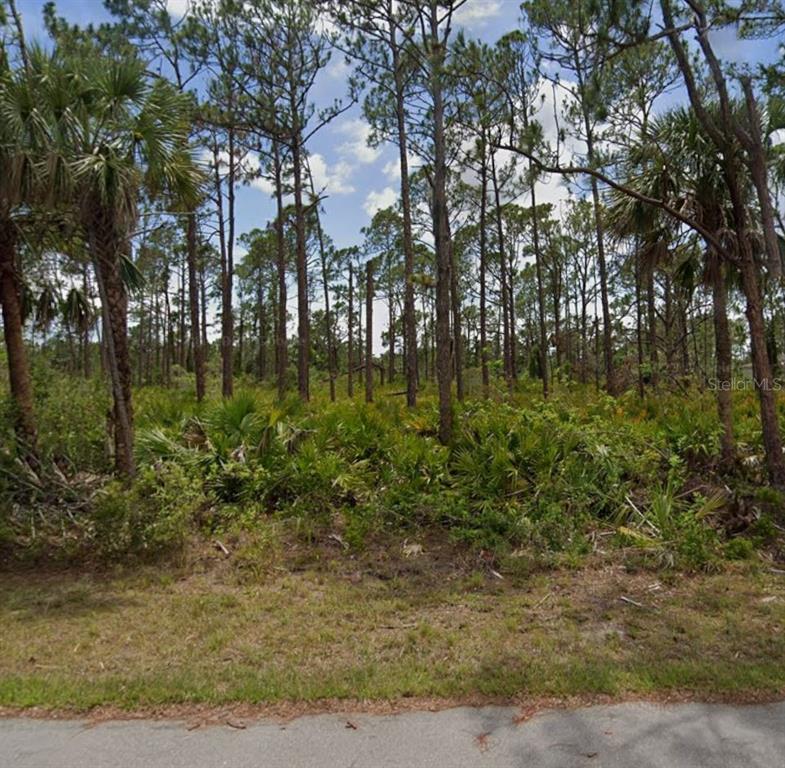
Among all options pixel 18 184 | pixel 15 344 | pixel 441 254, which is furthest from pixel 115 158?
pixel 441 254

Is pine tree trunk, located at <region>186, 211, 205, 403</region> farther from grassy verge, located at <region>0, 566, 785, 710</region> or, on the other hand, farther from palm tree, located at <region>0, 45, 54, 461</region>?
grassy verge, located at <region>0, 566, 785, 710</region>

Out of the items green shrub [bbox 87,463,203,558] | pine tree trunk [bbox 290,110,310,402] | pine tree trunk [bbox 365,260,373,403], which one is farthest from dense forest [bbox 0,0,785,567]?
pine tree trunk [bbox 365,260,373,403]

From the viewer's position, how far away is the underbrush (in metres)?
6.25

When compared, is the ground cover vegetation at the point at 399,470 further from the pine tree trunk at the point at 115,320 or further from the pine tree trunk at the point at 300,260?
the pine tree trunk at the point at 300,260

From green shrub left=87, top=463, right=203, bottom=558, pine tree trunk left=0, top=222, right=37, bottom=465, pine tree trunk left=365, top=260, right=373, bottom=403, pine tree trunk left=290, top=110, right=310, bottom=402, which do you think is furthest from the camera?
pine tree trunk left=365, top=260, right=373, bottom=403

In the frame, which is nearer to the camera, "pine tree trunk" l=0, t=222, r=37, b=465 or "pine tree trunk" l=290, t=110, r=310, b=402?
"pine tree trunk" l=0, t=222, r=37, b=465

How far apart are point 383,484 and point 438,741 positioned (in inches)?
206

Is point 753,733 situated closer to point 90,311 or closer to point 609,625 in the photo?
point 609,625

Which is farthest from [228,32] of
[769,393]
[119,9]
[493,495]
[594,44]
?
[769,393]

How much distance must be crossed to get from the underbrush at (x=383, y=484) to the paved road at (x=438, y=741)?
10.0 ft

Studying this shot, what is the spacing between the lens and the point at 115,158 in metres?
6.50

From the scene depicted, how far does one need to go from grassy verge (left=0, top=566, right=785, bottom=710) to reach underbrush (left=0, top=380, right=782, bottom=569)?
68cm

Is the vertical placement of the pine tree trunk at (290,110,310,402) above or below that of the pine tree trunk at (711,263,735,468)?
above

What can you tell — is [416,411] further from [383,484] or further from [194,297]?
[194,297]
